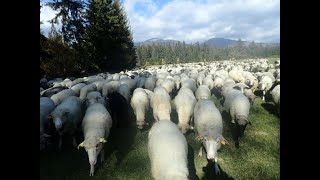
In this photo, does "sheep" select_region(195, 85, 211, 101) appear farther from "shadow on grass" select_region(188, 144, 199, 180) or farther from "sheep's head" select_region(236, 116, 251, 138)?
"shadow on grass" select_region(188, 144, 199, 180)

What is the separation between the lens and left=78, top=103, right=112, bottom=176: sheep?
8328 millimetres

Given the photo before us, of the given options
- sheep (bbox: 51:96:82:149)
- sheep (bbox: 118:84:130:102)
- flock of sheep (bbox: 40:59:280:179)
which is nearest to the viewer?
flock of sheep (bbox: 40:59:280:179)

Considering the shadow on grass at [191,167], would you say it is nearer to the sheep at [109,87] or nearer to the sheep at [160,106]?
the sheep at [160,106]

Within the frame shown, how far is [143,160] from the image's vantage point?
9477 mm

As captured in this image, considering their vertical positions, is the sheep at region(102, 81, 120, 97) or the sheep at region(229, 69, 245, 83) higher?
the sheep at region(229, 69, 245, 83)

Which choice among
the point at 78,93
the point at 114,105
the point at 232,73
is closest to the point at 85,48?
the point at 232,73

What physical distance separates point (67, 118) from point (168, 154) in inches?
193

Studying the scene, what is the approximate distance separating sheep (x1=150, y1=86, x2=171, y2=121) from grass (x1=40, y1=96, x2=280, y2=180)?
0.89 metres

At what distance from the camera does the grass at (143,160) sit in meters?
8.48

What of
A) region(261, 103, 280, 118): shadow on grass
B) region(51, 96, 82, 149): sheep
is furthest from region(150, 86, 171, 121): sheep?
region(261, 103, 280, 118): shadow on grass

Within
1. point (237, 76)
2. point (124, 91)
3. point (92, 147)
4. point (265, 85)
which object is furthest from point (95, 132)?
point (237, 76)

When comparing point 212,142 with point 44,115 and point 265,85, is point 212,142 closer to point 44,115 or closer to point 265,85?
point 44,115
